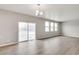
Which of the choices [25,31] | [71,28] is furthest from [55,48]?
[25,31]

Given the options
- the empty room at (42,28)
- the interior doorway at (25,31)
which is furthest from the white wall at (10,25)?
the interior doorway at (25,31)

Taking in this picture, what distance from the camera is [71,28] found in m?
4.41

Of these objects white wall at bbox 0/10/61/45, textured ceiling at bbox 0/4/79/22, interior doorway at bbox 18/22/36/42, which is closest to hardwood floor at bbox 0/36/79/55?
white wall at bbox 0/10/61/45

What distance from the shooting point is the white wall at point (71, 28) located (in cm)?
422

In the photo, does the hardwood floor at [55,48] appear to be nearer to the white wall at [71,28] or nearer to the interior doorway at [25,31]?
the white wall at [71,28]

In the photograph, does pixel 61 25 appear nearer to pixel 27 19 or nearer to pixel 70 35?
pixel 70 35

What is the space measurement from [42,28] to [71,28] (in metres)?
3.27

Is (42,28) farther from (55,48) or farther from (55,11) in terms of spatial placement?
(55,48)

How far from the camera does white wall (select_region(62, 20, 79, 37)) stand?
13.9 feet

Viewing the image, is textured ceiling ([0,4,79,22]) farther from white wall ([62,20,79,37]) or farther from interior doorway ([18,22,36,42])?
interior doorway ([18,22,36,42])

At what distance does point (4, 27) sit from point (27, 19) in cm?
192

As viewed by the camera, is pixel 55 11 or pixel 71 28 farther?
pixel 55 11
